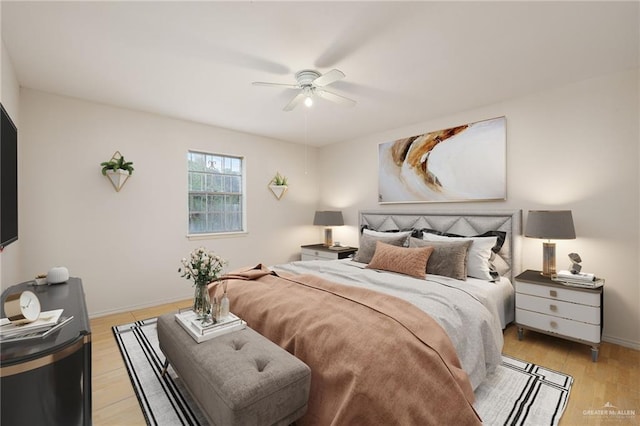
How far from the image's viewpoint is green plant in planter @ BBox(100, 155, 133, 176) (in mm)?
3393

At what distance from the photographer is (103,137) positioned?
11.4ft

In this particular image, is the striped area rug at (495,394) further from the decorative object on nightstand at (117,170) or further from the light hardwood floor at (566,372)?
the decorative object on nightstand at (117,170)

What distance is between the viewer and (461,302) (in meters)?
2.18

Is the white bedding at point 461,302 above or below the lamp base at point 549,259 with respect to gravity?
below

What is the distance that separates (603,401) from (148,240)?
4.69 m

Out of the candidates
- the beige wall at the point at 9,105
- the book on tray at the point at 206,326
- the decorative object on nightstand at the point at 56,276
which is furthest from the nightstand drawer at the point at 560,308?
the beige wall at the point at 9,105

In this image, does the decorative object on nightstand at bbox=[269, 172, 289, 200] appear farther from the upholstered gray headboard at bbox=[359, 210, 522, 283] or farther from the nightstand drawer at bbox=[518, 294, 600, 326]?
the nightstand drawer at bbox=[518, 294, 600, 326]

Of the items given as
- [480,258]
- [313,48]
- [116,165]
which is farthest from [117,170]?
[480,258]

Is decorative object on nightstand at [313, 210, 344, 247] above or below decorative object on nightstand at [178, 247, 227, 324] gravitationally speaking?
above

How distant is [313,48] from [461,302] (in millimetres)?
2297

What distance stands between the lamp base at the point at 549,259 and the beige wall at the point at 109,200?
3.93m

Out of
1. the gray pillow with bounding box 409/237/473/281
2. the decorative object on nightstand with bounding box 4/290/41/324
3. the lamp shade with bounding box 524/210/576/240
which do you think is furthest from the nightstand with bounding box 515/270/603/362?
the decorative object on nightstand with bounding box 4/290/41/324

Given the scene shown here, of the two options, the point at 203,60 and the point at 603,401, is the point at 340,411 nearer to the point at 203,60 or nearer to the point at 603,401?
the point at 603,401

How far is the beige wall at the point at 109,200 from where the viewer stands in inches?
122
